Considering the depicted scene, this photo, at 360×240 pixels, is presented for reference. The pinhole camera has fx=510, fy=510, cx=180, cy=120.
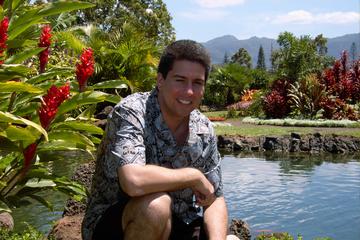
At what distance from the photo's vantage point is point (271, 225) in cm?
→ 608

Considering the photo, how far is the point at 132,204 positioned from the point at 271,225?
12.8ft

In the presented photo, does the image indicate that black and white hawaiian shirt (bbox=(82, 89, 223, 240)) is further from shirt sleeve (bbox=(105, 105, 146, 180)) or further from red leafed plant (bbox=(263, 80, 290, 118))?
red leafed plant (bbox=(263, 80, 290, 118))

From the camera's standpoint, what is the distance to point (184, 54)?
273 cm

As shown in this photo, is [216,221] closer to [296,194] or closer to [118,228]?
[118,228]

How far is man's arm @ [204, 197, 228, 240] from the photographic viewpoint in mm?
2795

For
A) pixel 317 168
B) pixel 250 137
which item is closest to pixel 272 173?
pixel 317 168

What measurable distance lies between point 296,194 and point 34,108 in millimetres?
5415

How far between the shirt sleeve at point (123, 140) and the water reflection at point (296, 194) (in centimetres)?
347

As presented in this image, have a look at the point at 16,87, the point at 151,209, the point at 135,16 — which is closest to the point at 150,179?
the point at 151,209

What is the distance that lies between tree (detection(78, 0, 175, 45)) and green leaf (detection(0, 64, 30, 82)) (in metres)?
32.4

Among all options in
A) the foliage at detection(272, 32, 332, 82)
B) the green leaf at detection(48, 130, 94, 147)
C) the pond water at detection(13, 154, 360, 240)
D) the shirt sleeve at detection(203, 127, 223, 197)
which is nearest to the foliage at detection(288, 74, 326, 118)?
the foliage at detection(272, 32, 332, 82)

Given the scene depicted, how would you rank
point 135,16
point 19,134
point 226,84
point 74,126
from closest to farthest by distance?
1. point 19,134
2. point 74,126
3. point 226,84
4. point 135,16

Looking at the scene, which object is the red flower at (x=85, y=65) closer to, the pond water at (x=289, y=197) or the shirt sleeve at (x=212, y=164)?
the shirt sleeve at (x=212, y=164)

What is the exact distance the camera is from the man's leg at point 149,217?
2430 mm
